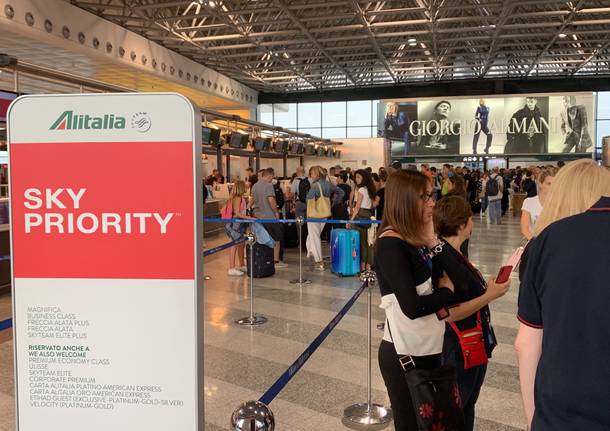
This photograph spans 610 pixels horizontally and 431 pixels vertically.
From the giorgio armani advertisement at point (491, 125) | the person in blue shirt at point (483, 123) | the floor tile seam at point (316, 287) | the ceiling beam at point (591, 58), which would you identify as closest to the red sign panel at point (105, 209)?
the floor tile seam at point (316, 287)

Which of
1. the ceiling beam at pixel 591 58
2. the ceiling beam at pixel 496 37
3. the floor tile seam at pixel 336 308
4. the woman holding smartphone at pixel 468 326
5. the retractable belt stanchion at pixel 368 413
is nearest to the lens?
the woman holding smartphone at pixel 468 326

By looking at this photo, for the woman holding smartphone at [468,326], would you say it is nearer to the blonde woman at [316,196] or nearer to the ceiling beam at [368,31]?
the blonde woman at [316,196]

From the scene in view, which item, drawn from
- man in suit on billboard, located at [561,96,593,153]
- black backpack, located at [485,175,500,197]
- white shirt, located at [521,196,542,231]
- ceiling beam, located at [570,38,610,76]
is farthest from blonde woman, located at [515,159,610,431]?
man in suit on billboard, located at [561,96,593,153]

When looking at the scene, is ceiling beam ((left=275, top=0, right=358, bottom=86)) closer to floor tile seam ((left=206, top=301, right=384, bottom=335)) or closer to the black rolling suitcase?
the black rolling suitcase

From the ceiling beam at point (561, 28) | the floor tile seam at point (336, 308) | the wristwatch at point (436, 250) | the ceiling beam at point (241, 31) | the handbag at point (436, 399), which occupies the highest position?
the ceiling beam at point (561, 28)

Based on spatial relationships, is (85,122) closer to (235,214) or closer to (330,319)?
(330,319)

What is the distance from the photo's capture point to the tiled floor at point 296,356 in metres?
3.90

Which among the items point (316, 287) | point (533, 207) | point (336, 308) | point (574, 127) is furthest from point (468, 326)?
point (574, 127)

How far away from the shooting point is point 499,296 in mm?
2682

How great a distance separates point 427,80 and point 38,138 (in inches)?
1169

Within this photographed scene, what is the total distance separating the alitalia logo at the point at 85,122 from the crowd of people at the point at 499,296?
1.23m

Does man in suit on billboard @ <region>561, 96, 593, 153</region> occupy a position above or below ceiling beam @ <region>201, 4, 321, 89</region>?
below

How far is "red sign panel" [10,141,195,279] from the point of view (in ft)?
5.38

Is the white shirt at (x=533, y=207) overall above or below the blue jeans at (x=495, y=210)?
above
